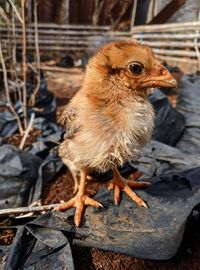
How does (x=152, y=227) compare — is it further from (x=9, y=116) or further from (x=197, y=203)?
(x=9, y=116)

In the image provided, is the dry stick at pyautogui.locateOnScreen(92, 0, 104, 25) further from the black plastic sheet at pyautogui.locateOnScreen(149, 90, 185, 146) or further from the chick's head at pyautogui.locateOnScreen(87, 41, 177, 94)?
the chick's head at pyautogui.locateOnScreen(87, 41, 177, 94)

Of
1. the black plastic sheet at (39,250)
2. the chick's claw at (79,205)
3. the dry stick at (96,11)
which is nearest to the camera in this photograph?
the black plastic sheet at (39,250)

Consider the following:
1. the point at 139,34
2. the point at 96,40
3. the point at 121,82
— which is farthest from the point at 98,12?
the point at 121,82

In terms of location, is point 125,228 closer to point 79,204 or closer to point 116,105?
point 79,204

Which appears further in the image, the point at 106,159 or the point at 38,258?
the point at 106,159

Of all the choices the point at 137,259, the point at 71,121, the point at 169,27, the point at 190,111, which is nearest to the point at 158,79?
the point at 71,121

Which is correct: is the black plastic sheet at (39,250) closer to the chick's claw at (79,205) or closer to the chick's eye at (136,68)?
the chick's claw at (79,205)

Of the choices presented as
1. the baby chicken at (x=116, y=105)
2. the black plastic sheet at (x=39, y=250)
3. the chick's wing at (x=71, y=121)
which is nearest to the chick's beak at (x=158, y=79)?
the baby chicken at (x=116, y=105)

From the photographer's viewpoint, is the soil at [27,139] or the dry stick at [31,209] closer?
the dry stick at [31,209]
